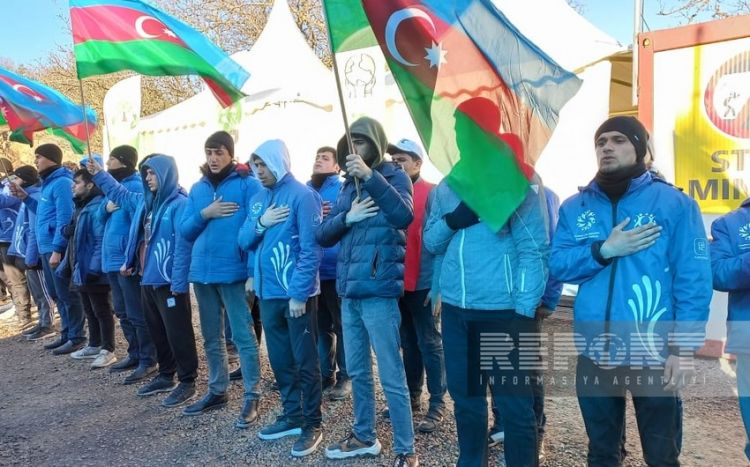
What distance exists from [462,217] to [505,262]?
30 centimetres

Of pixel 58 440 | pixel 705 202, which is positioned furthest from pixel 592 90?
pixel 58 440

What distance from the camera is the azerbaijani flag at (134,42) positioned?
448cm

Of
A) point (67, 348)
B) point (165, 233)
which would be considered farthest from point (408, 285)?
point (67, 348)

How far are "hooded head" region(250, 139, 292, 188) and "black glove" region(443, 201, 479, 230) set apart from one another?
1424mm

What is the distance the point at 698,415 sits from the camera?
13.0ft

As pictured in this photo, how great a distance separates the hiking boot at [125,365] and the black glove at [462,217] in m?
4.26

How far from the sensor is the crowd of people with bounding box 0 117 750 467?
2311 mm

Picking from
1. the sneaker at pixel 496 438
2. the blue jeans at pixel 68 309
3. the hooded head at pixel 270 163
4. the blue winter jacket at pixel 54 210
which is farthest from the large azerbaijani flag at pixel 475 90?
the blue jeans at pixel 68 309

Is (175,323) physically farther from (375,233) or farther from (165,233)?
(375,233)

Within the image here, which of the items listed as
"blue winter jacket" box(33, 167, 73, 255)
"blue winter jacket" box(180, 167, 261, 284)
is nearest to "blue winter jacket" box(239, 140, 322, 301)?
"blue winter jacket" box(180, 167, 261, 284)

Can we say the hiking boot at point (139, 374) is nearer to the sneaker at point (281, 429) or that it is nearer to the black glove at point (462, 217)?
the sneaker at point (281, 429)

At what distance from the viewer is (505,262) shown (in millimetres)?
2650

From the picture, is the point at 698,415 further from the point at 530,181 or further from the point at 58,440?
the point at 58,440

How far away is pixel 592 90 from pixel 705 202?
202cm
